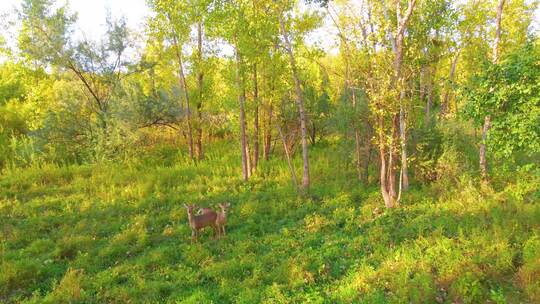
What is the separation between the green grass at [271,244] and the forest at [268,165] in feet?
0.21

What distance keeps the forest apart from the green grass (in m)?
0.07

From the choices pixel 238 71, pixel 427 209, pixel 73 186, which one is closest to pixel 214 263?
pixel 427 209

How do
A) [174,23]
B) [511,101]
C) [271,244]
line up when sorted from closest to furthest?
1. [511,101]
2. [271,244]
3. [174,23]

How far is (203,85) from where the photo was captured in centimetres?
1897

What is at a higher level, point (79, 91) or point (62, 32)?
point (62, 32)

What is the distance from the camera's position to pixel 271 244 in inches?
401

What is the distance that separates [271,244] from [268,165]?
8558 mm

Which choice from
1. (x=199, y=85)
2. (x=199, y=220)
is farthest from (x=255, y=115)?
(x=199, y=220)

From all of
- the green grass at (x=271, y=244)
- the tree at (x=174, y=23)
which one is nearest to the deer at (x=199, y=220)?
the green grass at (x=271, y=244)

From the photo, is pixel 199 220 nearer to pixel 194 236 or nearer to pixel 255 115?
pixel 194 236

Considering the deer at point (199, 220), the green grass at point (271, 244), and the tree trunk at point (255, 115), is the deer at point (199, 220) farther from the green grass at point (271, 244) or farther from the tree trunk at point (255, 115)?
the tree trunk at point (255, 115)

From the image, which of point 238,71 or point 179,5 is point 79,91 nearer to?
point 179,5

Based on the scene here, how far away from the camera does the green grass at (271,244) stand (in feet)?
24.9

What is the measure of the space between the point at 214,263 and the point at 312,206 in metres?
5.07
